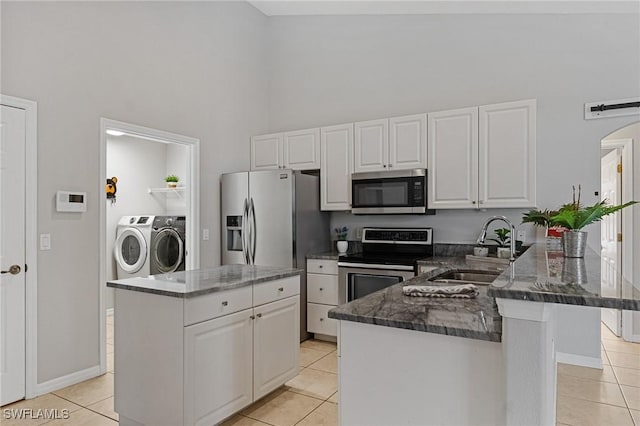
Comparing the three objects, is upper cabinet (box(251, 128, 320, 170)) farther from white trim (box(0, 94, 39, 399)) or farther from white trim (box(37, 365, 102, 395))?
white trim (box(37, 365, 102, 395))

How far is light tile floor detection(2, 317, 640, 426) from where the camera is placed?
249cm

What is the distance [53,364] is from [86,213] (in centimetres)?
113

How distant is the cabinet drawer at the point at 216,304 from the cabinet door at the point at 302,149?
2.20 metres

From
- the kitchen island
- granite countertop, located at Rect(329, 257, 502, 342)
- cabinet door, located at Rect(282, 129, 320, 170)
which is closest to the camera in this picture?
granite countertop, located at Rect(329, 257, 502, 342)

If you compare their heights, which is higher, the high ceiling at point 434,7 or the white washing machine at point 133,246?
the high ceiling at point 434,7

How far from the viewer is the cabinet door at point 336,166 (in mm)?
4176

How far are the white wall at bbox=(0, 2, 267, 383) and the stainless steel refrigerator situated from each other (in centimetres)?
29

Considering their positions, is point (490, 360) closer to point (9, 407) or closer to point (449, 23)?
point (9, 407)

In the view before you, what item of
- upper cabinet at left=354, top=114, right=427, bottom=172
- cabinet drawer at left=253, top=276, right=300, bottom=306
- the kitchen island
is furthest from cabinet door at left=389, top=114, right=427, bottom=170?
the kitchen island

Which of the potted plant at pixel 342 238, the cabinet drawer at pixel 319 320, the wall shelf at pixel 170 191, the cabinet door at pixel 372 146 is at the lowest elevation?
the cabinet drawer at pixel 319 320

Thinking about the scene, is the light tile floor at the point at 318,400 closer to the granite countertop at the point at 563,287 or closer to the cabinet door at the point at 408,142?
the granite countertop at the point at 563,287

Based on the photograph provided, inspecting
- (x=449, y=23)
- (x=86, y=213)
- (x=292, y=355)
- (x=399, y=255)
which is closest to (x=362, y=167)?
(x=399, y=255)

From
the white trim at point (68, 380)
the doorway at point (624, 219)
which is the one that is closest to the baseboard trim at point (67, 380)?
the white trim at point (68, 380)

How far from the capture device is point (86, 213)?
3164 mm
